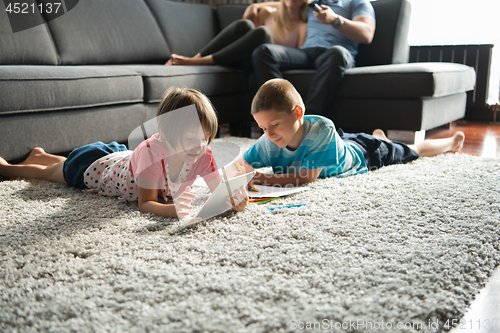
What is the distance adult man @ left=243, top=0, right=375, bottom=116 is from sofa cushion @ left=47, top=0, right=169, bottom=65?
0.72 m

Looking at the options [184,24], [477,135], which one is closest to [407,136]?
[477,135]

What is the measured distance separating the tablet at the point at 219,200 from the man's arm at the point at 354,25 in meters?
1.58

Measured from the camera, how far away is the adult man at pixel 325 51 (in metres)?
2.05

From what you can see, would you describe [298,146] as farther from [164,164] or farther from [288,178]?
[164,164]

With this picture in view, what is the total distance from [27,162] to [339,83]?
5.16 feet

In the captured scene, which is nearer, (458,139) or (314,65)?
(458,139)

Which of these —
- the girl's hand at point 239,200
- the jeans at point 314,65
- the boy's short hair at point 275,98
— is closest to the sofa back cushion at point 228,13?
the jeans at point 314,65

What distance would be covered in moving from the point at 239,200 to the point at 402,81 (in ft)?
4.46

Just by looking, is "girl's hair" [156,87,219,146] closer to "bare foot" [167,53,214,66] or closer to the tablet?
the tablet

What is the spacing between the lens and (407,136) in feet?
6.46

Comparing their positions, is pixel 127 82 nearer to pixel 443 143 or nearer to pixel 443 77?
pixel 443 143

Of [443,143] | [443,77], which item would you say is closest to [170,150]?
[443,143]

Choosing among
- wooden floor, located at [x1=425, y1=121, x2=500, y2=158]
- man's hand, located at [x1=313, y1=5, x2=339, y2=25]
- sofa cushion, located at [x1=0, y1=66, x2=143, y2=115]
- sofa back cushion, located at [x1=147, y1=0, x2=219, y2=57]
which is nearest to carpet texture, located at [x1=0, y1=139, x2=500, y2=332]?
sofa cushion, located at [x1=0, y1=66, x2=143, y2=115]

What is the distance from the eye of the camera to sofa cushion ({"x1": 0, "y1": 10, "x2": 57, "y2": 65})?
5.52 ft
